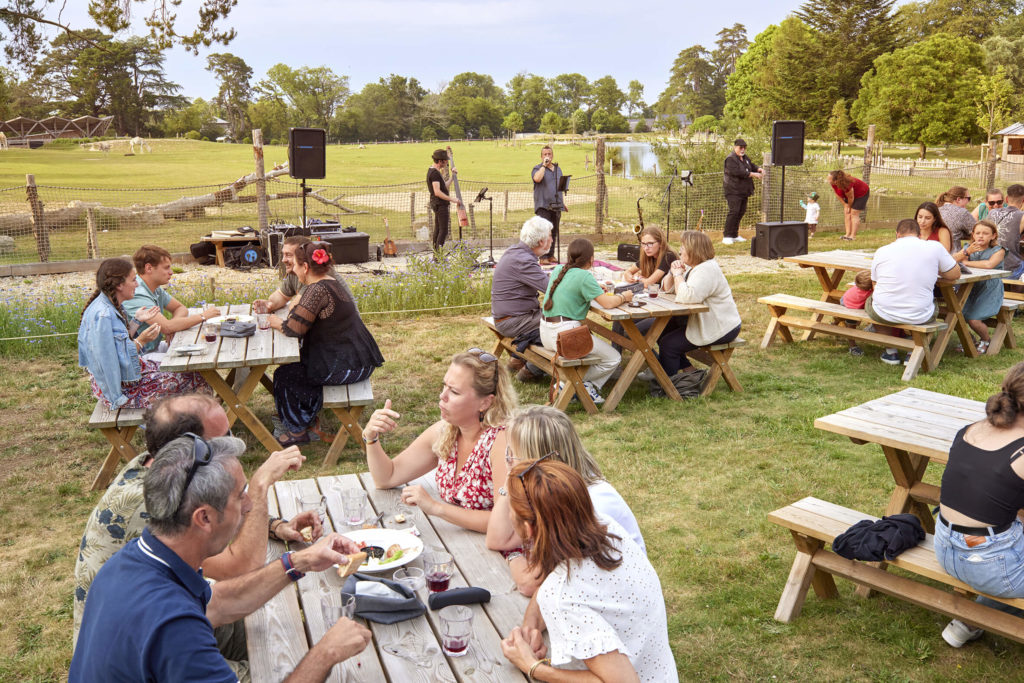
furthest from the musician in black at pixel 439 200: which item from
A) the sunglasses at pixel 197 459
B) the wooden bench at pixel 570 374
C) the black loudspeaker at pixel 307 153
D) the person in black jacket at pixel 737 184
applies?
the sunglasses at pixel 197 459

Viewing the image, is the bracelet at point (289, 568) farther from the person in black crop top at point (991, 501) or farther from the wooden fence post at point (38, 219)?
the wooden fence post at point (38, 219)

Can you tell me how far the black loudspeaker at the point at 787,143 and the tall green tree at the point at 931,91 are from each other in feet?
102

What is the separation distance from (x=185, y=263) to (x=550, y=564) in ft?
44.5

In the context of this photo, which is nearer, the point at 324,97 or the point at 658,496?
the point at 658,496

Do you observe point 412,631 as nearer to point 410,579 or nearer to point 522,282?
point 410,579

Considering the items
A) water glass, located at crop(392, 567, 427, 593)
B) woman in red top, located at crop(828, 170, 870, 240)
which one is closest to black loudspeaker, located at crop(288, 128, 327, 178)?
woman in red top, located at crop(828, 170, 870, 240)

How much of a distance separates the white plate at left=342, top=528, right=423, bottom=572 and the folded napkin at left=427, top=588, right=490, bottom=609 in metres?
0.22

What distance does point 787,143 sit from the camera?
13391 mm

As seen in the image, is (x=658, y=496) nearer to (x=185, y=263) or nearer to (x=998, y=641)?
(x=998, y=641)

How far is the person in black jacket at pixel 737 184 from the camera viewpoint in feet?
46.3

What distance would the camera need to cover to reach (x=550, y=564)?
6.48 feet

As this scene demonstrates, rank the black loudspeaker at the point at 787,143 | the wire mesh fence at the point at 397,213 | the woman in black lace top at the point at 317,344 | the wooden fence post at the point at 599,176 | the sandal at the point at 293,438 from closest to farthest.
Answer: the woman in black lace top at the point at 317,344 → the sandal at the point at 293,438 → the black loudspeaker at the point at 787,143 → the wooden fence post at the point at 599,176 → the wire mesh fence at the point at 397,213

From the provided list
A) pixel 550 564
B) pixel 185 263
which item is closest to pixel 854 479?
pixel 550 564

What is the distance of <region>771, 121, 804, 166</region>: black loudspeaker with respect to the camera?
1319cm
